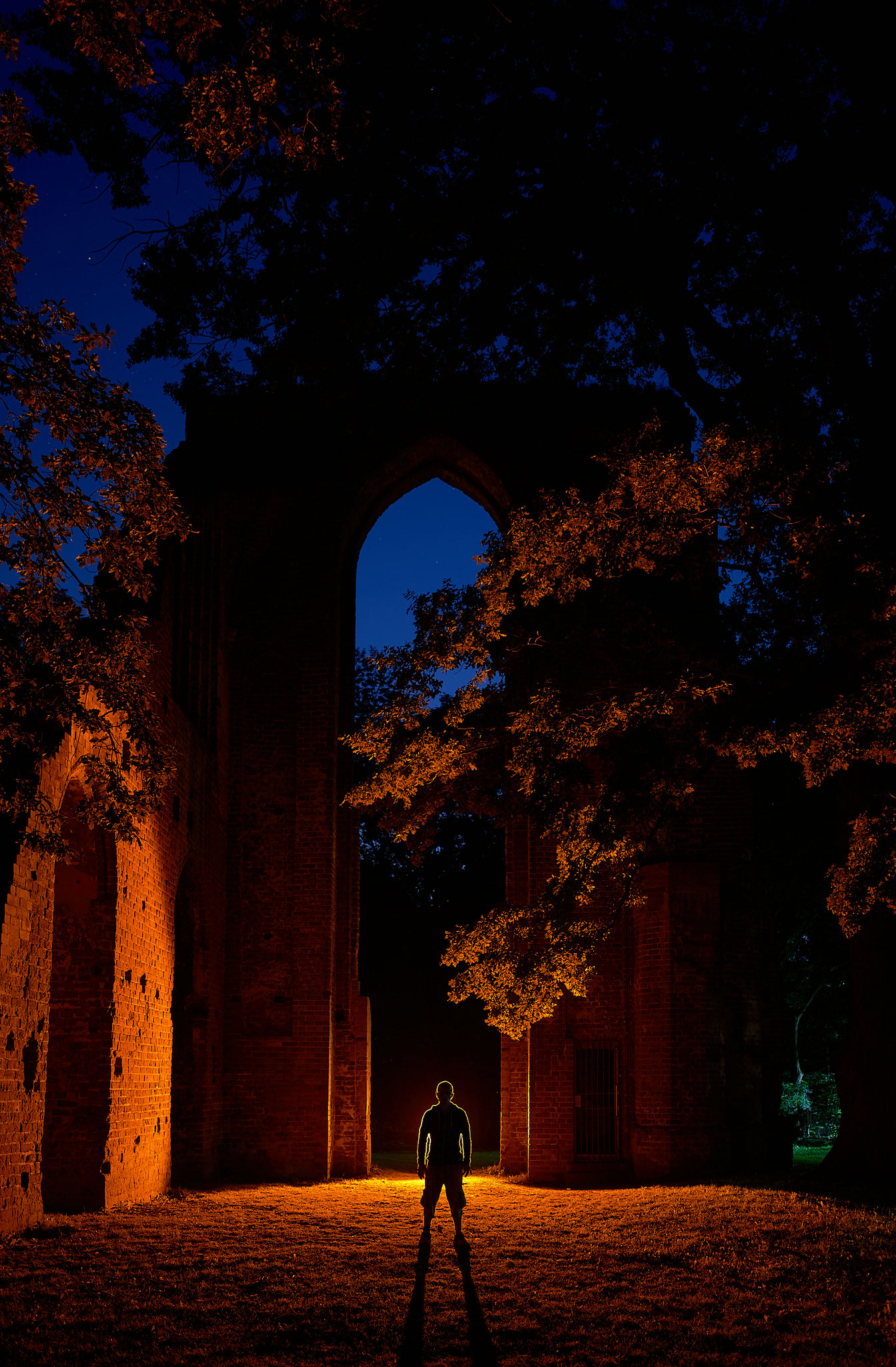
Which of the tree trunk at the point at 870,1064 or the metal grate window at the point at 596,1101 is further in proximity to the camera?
the metal grate window at the point at 596,1101

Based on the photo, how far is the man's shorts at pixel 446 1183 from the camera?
24.6 ft

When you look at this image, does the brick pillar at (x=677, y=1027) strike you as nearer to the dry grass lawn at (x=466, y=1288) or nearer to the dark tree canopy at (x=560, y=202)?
the dry grass lawn at (x=466, y=1288)

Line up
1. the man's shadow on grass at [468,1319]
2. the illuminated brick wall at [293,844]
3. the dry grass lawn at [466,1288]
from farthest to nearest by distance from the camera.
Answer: the illuminated brick wall at [293,844]
the dry grass lawn at [466,1288]
the man's shadow on grass at [468,1319]

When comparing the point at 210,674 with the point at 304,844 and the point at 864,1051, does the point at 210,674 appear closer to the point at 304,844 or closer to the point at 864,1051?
the point at 304,844

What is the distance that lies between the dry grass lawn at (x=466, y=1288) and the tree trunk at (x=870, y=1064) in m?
1.64

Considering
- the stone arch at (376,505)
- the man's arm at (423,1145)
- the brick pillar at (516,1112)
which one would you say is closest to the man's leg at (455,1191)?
the man's arm at (423,1145)

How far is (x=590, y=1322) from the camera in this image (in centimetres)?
573

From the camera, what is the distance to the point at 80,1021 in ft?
31.4

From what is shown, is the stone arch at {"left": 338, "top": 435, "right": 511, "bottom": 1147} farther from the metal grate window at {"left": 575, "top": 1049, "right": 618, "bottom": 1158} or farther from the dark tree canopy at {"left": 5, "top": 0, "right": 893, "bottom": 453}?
the dark tree canopy at {"left": 5, "top": 0, "right": 893, "bottom": 453}

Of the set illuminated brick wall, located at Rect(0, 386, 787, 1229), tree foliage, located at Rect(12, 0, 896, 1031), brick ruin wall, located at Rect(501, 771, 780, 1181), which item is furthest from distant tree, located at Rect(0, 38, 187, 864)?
brick ruin wall, located at Rect(501, 771, 780, 1181)

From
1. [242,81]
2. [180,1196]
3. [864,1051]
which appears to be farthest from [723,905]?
[242,81]

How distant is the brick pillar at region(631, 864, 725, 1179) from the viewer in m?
13.1

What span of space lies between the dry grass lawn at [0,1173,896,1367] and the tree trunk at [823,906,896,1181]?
1638 mm

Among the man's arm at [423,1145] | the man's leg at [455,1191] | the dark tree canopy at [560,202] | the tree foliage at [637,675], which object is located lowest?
the man's leg at [455,1191]
